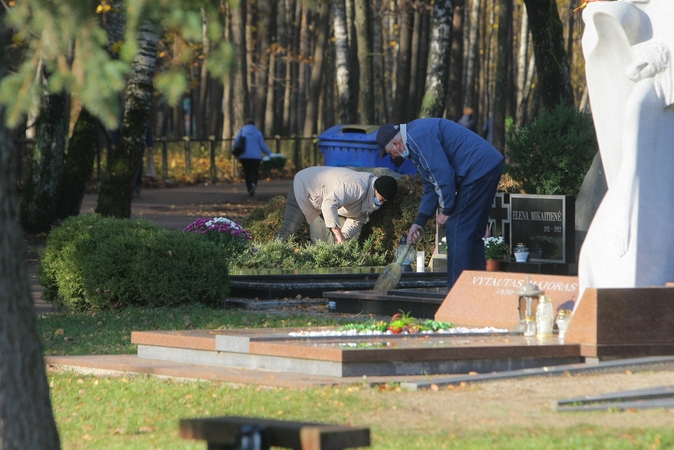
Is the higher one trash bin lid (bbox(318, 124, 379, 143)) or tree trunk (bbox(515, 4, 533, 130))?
tree trunk (bbox(515, 4, 533, 130))

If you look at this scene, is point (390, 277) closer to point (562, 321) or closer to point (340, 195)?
point (340, 195)

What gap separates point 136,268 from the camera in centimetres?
1189

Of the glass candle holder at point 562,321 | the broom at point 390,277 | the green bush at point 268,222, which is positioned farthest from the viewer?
the green bush at point 268,222

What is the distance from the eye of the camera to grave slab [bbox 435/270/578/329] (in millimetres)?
9117

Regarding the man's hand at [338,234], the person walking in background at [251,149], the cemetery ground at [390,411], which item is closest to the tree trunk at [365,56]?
the person walking in background at [251,149]

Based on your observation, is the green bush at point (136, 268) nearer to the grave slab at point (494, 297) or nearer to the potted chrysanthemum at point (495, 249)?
the grave slab at point (494, 297)

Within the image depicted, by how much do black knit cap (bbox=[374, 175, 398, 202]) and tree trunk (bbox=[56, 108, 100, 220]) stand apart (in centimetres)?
616

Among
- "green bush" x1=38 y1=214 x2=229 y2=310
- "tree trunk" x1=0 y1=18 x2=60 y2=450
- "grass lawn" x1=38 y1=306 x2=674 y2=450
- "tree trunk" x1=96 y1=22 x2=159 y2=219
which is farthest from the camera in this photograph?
"tree trunk" x1=96 y1=22 x2=159 y2=219

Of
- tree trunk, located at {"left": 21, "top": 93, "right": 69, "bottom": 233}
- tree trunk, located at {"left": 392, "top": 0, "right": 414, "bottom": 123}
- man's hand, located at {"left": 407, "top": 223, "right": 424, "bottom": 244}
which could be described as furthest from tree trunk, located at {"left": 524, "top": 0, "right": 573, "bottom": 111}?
tree trunk, located at {"left": 392, "top": 0, "right": 414, "bottom": 123}

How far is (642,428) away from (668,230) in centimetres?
315

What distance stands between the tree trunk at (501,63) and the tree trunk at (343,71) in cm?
414

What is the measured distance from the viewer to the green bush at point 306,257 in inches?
586

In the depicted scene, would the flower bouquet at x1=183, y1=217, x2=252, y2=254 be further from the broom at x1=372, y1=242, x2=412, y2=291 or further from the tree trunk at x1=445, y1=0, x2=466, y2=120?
the tree trunk at x1=445, y1=0, x2=466, y2=120

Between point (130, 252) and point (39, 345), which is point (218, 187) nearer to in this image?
point (130, 252)
